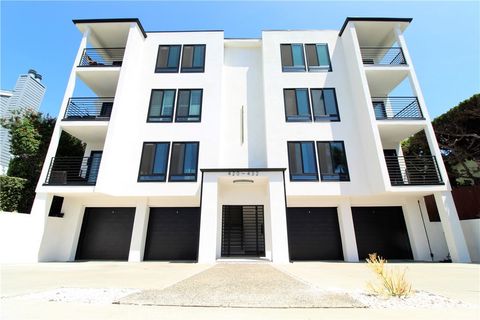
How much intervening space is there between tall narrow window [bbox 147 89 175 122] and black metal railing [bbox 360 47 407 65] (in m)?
12.4

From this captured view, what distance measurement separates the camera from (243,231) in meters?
12.5

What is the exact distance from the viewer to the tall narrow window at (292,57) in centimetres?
1428

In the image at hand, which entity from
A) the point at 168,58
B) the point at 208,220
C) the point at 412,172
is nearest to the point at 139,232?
the point at 208,220

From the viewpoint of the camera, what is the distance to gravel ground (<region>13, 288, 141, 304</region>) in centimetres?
389

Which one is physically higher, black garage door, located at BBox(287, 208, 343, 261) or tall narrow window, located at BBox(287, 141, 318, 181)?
tall narrow window, located at BBox(287, 141, 318, 181)

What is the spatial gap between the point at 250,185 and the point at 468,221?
10.3 metres

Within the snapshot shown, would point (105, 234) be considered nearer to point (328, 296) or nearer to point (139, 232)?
point (139, 232)

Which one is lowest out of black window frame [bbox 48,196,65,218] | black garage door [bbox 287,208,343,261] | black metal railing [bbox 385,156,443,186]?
black garage door [bbox 287,208,343,261]

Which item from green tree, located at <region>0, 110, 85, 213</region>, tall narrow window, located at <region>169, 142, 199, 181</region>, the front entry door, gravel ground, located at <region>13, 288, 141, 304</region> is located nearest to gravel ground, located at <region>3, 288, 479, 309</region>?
gravel ground, located at <region>13, 288, 141, 304</region>

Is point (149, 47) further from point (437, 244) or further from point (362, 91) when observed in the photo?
point (437, 244)

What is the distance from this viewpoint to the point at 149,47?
48.4 feet

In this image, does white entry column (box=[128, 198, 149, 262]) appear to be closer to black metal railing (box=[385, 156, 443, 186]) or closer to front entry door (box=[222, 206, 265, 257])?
front entry door (box=[222, 206, 265, 257])

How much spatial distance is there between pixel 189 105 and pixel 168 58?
3783mm

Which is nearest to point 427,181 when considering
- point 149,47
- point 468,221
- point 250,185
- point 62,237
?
point 468,221
